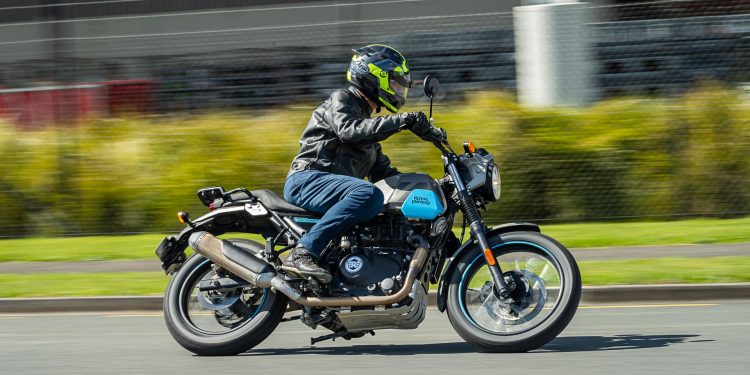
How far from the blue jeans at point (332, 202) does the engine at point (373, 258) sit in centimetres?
15

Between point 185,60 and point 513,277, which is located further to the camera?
point 185,60

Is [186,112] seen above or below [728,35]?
below

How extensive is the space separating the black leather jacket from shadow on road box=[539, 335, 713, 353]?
5.36ft

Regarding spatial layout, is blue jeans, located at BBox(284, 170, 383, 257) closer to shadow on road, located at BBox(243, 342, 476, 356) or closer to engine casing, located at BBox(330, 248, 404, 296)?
engine casing, located at BBox(330, 248, 404, 296)

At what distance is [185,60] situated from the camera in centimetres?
1664

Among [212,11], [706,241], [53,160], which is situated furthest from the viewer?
[212,11]

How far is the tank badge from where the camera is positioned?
7.14 metres

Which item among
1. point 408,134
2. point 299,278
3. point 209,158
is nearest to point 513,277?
point 299,278

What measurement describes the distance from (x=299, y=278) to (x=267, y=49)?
942 centimetres

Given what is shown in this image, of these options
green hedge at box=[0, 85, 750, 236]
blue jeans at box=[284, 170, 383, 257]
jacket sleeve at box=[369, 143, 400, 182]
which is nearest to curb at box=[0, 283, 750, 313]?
jacket sleeve at box=[369, 143, 400, 182]

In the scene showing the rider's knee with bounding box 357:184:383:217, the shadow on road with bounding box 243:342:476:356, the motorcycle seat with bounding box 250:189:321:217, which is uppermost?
the rider's knee with bounding box 357:184:383:217

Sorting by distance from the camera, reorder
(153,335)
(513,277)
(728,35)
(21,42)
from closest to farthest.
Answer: (513,277)
(153,335)
(728,35)
(21,42)

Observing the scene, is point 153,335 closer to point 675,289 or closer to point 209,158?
point 675,289

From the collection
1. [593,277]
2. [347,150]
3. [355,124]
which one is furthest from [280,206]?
[593,277]
